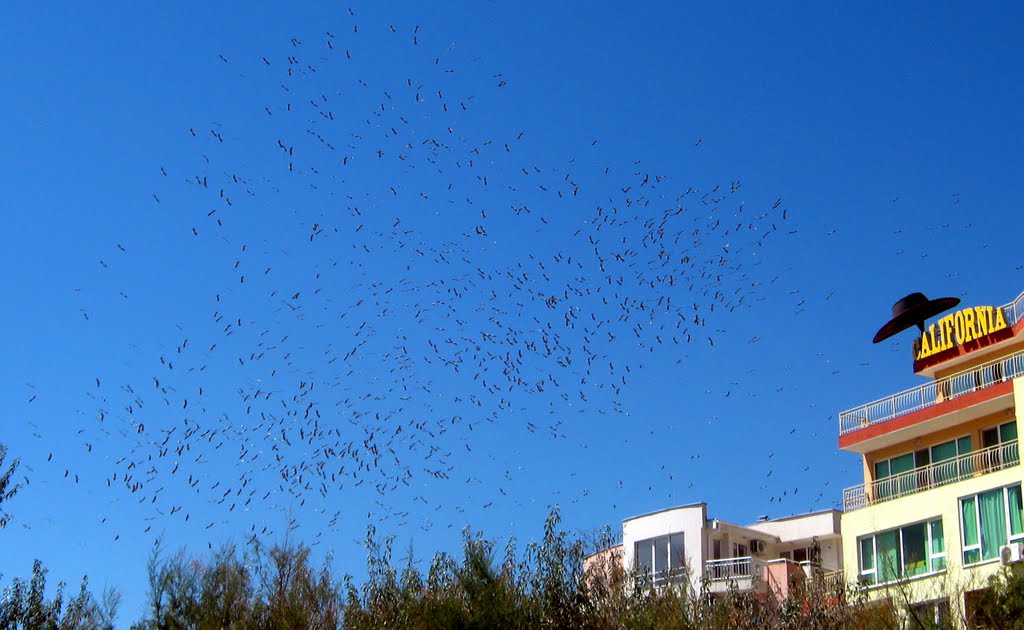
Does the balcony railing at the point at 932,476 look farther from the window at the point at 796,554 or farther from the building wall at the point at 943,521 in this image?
the window at the point at 796,554

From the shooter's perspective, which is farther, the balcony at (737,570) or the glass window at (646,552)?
the glass window at (646,552)

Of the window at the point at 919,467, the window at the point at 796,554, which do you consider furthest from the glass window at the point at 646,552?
the window at the point at 919,467

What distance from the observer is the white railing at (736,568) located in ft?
158

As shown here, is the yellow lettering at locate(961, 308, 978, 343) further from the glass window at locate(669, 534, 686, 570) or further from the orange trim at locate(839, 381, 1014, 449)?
the glass window at locate(669, 534, 686, 570)

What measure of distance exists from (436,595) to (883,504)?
17652mm

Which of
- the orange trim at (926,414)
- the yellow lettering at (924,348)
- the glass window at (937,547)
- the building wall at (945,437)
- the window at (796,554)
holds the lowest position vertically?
the glass window at (937,547)

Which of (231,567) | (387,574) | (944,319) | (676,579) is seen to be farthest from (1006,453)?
(231,567)

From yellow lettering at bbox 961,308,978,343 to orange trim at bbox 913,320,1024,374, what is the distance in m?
0.16

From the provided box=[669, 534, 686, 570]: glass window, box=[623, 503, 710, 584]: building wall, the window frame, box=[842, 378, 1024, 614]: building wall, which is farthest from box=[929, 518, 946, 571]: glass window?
box=[669, 534, 686, 570]: glass window

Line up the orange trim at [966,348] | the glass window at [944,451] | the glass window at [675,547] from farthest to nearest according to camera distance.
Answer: the glass window at [675,547]
the orange trim at [966,348]
the glass window at [944,451]

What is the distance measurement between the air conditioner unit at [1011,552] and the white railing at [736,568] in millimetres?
11413

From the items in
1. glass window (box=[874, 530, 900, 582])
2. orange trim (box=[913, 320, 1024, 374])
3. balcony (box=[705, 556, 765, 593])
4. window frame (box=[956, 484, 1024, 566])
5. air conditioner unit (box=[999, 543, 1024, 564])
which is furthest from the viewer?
balcony (box=[705, 556, 765, 593])

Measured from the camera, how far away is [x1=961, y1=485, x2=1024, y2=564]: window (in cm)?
3894

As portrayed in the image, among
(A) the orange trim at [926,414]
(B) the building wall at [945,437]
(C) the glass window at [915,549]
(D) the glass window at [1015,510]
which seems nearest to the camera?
(D) the glass window at [1015,510]
